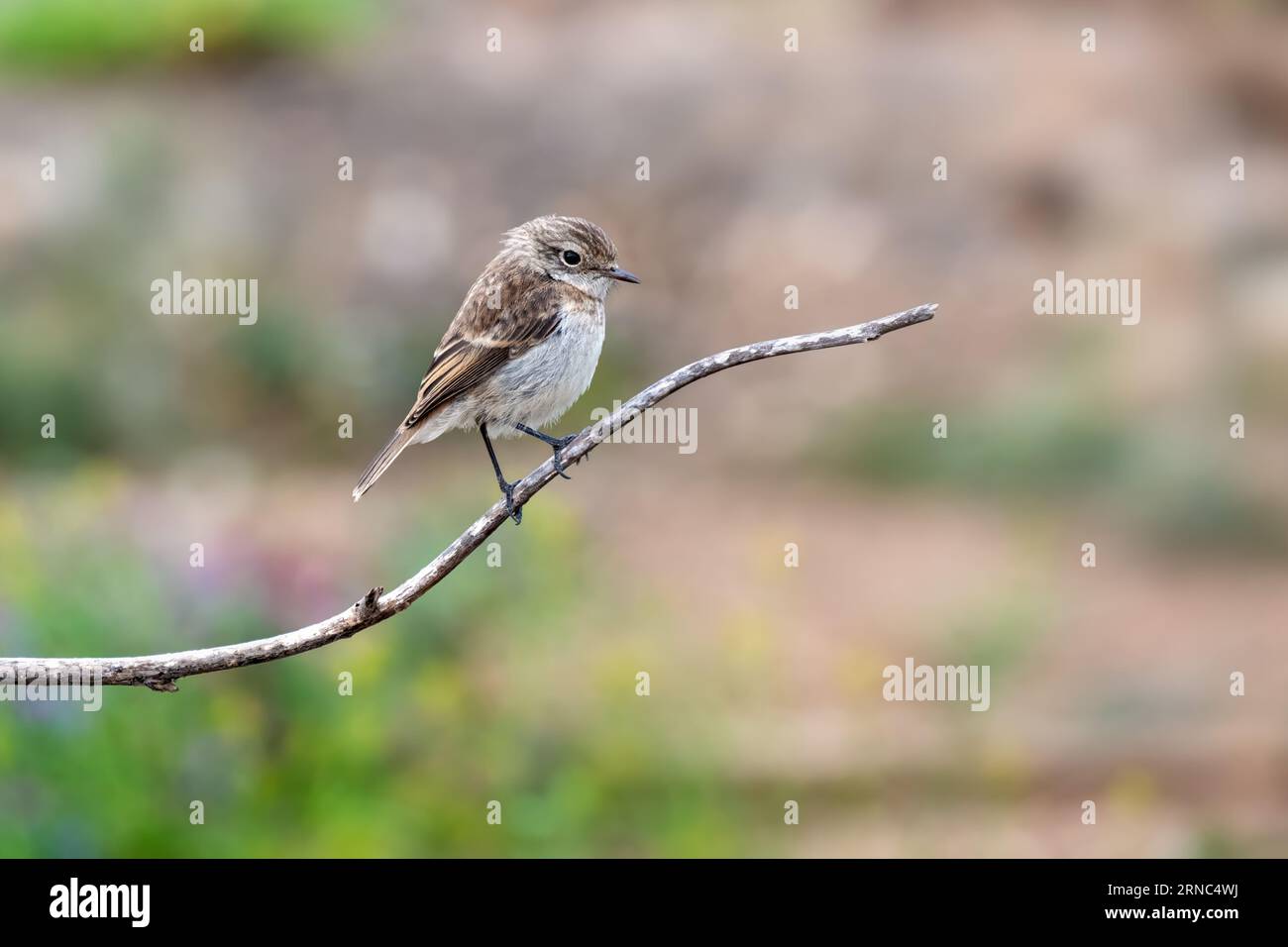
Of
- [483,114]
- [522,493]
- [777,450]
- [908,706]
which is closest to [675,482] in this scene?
[777,450]

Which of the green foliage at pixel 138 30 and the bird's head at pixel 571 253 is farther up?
the green foliage at pixel 138 30

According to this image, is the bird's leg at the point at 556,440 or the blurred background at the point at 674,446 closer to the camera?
the bird's leg at the point at 556,440

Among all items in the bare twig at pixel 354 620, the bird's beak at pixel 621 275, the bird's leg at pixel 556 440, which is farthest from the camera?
the bird's beak at pixel 621 275

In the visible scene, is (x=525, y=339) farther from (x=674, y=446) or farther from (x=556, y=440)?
(x=674, y=446)

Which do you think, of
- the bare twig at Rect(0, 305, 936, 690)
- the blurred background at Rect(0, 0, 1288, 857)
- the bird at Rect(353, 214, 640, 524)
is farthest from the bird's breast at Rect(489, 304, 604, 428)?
the blurred background at Rect(0, 0, 1288, 857)

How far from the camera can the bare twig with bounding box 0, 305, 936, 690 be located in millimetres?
3947

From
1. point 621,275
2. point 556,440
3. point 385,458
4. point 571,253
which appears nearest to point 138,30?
point 571,253

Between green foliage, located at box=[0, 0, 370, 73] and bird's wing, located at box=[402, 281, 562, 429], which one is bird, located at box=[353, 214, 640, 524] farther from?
green foliage, located at box=[0, 0, 370, 73]

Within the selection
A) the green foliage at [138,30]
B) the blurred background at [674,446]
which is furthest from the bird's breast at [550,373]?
the green foliage at [138,30]

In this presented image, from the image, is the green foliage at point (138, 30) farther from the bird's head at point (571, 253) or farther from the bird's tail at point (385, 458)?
the bird's tail at point (385, 458)

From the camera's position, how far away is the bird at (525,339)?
558cm

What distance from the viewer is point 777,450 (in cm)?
1309

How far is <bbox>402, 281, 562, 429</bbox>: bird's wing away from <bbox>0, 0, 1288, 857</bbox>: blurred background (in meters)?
1.65

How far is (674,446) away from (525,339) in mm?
7559
